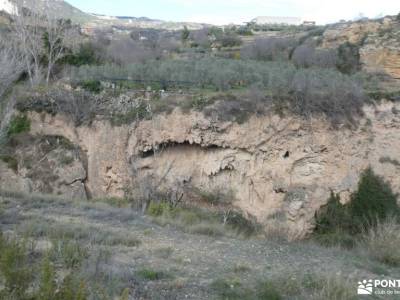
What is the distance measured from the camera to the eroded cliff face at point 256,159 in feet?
60.0

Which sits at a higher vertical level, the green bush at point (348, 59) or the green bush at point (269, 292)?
the green bush at point (348, 59)

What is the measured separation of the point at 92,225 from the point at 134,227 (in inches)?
33.2

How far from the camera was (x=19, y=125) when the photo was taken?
20016 mm

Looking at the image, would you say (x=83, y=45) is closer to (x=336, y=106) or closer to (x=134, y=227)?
(x=336, y=106)

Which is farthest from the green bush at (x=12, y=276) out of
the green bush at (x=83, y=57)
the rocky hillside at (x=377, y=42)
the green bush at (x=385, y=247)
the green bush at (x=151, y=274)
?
the green bush at (x=83, y=57)

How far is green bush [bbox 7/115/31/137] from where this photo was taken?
19.9 m

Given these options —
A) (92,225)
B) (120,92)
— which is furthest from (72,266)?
(120,92)

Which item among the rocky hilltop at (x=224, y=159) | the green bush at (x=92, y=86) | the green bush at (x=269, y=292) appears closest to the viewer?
the green bush at (x=269, y=292)

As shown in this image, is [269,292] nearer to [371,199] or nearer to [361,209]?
[361,209]

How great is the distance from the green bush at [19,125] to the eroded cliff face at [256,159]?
10.4 feet

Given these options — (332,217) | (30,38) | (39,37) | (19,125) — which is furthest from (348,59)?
(19,125)

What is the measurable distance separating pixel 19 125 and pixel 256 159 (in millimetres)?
10034

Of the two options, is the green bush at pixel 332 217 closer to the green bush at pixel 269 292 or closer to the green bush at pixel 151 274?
the green bush at pixel 269 292

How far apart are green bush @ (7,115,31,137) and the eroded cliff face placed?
3.18 metres
